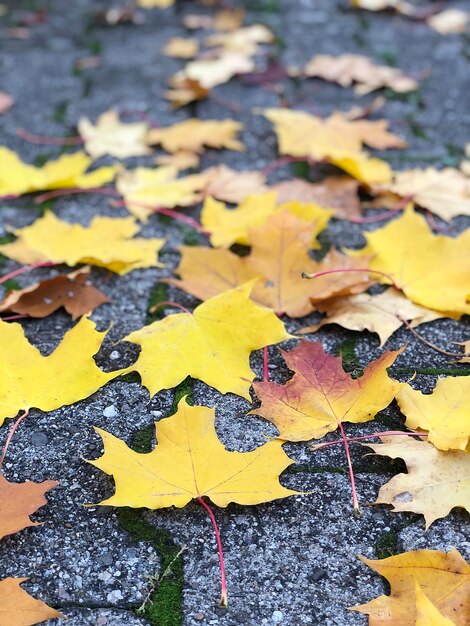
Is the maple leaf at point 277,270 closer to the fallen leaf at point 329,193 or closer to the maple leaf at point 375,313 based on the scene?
the maple leaf at point 375,313

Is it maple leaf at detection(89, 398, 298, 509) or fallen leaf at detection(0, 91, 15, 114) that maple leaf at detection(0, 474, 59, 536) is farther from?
fallen leaf at detection(0, 91, 15, 114)

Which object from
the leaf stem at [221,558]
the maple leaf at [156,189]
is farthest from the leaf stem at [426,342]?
the maple leaf at [156,189]

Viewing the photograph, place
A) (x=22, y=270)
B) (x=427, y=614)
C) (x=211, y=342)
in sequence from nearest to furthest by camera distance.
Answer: (x=427, y=614)
(x=211, y=342)
(x=22, y=270)

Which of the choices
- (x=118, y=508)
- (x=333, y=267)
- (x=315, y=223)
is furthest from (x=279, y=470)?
(x=315, y=223)

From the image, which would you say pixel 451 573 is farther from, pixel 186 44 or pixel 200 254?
pixel 186 44

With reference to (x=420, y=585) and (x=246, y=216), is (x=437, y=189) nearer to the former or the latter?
(x=246, y=216)

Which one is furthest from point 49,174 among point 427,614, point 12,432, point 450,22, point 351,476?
point 450,22
